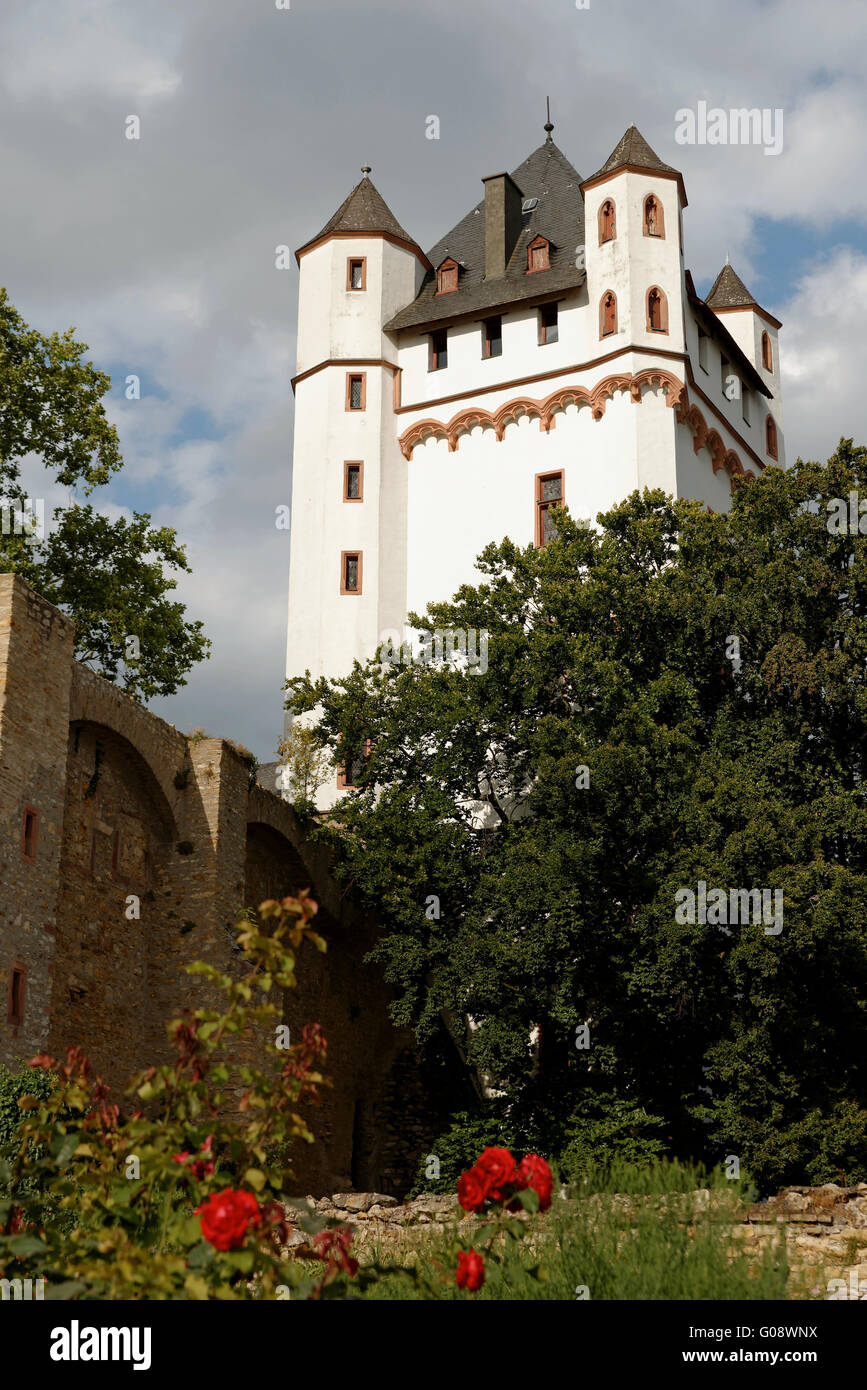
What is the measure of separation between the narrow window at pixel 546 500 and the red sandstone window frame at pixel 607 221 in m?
5.72

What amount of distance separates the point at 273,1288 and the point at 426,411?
31.3 metres

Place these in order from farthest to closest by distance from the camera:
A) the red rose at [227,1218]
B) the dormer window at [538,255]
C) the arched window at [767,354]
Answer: the arched window at [767,354]
the dormer window at [538,255]
the red rose at [227,1218]

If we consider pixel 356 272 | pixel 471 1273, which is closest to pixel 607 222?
pixel 356 272

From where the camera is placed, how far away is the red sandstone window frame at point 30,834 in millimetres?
17047

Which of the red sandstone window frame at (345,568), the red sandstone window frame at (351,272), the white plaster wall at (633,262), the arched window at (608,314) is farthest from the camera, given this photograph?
the red sandstone window frame at (351,272)

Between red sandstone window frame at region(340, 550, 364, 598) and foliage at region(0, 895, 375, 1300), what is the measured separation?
1061 inches

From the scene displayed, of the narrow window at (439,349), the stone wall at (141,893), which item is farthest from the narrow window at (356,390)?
the stone wall at (141,893)

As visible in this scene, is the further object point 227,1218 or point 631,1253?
point 631,1253

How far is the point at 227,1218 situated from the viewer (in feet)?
17.9

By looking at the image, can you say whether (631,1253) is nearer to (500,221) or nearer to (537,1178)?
(537,1178)

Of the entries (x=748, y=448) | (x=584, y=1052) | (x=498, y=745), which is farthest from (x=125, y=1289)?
(x=748, y=448)

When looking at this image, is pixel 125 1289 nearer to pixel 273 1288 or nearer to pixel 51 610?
pixel 273 1288

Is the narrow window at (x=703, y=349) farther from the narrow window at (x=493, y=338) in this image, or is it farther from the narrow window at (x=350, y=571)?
the narrow window at (x=350, y=571)

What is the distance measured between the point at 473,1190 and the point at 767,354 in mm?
37821
